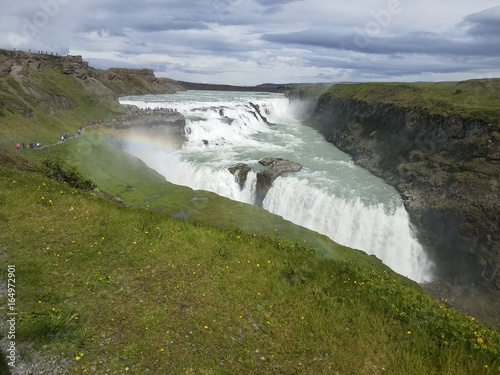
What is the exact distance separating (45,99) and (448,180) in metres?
82.7

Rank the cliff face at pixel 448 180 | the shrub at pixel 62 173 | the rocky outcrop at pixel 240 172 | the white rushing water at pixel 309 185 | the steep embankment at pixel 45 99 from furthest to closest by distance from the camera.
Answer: the steep embankment at pixel 45 99 < the rocky outcrop at pixel 240 172 < the white rushing water at pixel 309 185 < the cliff face at pixel 448 180 < the shrub at pixel 62 173

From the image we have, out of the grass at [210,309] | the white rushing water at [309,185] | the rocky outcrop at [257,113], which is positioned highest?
the rocky outcrop at [257,113]

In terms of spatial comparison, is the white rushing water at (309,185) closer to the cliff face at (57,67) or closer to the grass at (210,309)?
the grass at (210,309)

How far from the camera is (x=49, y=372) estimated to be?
647cm

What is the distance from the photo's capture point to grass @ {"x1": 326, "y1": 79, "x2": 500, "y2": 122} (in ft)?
147

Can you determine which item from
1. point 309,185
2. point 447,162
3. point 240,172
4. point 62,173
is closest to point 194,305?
point 62,173

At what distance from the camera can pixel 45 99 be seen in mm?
69188

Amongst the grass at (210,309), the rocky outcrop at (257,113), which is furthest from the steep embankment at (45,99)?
the grass at (210,309)

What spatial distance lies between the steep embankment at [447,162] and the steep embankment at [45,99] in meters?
58.8

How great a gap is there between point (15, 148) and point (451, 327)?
5290 cm

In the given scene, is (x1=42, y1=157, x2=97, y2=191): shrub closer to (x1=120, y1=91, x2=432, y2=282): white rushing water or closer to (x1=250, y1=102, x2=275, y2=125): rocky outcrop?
(x1=120, y1=91, x2=432, y2=282): white rushing water

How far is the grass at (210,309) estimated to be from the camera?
722 cm

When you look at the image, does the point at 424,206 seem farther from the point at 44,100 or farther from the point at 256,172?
the point at 44,100

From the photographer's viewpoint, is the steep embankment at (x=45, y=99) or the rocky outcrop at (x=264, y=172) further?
the steep embankment at (x=45, y=99)
